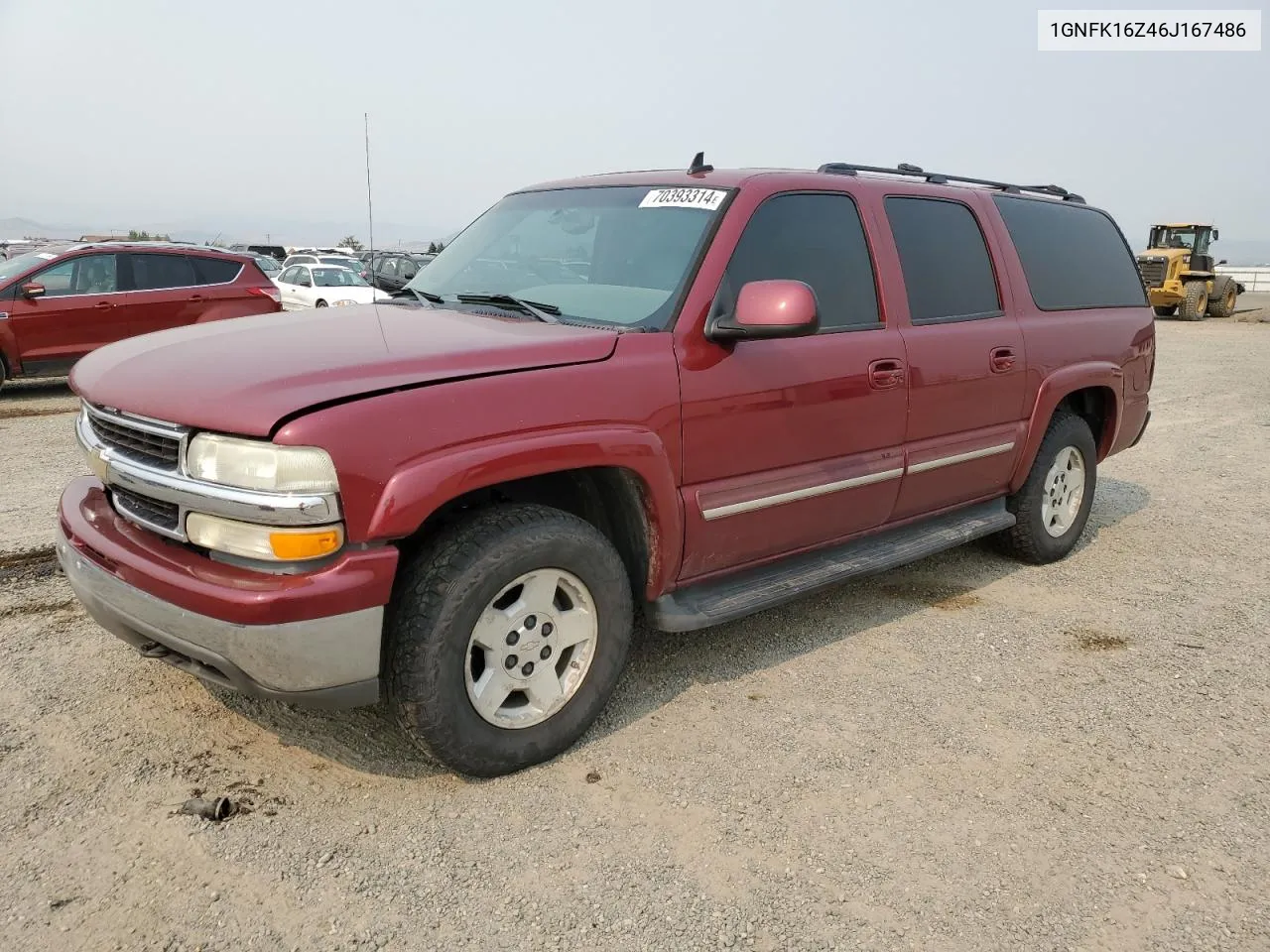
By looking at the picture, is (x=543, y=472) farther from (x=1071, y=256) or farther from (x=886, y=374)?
(x=1071, y=256)

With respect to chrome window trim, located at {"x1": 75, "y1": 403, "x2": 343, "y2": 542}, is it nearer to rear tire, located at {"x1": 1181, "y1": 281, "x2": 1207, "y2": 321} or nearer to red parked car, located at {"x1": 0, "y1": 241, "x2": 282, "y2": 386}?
red parked car, located at {"x1": 0, "y1": 241, "x2": 282, "y2": 386}

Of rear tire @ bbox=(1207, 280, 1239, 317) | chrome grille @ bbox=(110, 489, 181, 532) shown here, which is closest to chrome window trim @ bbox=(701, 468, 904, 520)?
chrome grille @ bbox=(110, 489, 181, 532)

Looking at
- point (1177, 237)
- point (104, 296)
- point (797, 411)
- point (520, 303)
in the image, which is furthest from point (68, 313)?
point (1177, 237)

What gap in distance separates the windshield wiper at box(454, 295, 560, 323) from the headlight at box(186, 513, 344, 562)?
3.83 ft

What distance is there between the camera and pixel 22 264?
10.1 metres

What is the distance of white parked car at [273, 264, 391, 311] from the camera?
55.4ft

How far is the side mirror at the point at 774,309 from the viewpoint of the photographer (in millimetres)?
2963

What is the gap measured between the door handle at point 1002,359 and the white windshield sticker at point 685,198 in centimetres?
161

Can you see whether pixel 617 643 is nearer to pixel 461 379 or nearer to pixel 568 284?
pixel 461 379

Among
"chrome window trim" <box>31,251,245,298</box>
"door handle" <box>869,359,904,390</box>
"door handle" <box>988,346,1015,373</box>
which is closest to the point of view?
"door handle" <box>869,359,904,390</box>

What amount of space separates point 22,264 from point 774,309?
10.2 metres

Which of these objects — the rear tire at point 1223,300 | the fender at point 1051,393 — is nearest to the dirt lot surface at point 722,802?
the fender at point 1051,393

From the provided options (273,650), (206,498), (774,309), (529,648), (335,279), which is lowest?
(529,648)

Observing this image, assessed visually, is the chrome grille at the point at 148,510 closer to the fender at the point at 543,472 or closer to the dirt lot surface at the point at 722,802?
the fender at the point at 543,472
